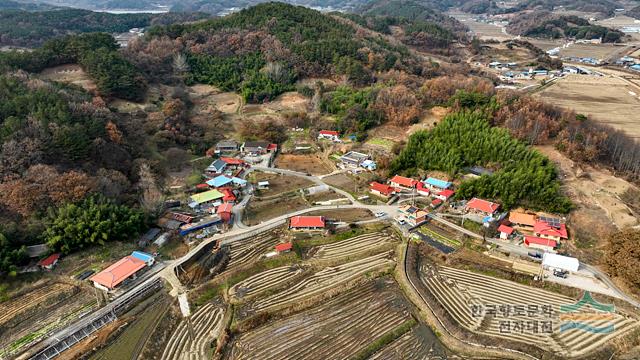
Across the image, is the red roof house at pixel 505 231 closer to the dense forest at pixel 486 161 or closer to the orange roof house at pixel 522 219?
the orange roof house at pixel 522 219

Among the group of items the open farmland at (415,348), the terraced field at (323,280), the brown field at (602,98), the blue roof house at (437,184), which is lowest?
the open farmland at (415,348)

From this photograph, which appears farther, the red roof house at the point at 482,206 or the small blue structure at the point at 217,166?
the small blue structure at the point at 217,166

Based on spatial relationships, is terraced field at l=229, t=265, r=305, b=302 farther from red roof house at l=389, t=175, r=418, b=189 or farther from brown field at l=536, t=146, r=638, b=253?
brown field at l=536, t=146, r=638, b=253

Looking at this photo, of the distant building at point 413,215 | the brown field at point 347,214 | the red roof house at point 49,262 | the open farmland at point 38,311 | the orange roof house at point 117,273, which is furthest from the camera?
the brown field at point 347,214

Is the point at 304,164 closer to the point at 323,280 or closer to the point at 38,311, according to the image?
the point at 323,280

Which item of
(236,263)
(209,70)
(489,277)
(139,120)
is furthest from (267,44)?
(489,277)

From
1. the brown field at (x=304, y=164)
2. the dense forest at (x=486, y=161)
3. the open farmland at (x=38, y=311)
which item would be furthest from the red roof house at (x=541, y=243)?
the open farmland at (x=38, y=311)

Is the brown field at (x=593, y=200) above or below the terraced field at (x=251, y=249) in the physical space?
above

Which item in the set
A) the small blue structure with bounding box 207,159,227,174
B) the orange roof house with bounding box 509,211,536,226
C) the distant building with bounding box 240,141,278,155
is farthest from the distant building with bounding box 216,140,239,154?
the orange roof house with bounding box 509,211,536,226

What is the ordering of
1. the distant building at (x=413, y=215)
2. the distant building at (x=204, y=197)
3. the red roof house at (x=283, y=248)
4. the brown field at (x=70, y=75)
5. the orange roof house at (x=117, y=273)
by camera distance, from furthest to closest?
the brown field at (x=70, y=75) < the distant building at (x=204, y=197) < the distant building at (x=413, y=215) < the red roof house at (x=283, y=248) < the orange roof house at (x=117, y=273)
